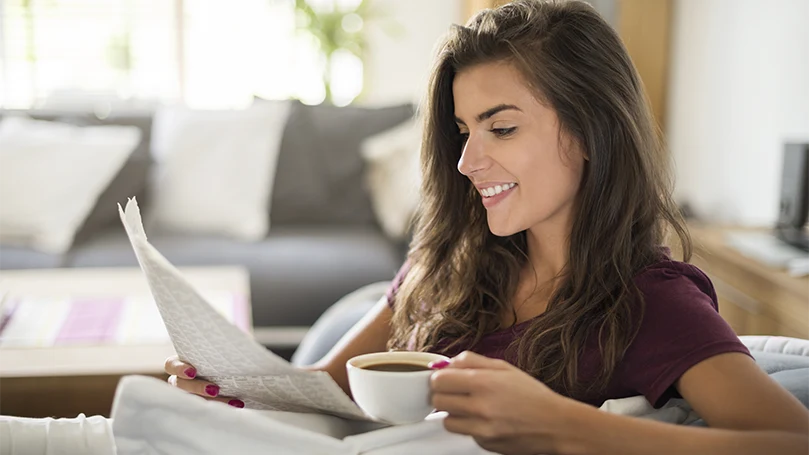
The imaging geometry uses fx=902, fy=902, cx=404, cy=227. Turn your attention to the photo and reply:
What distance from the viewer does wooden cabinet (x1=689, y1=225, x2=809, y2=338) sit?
78.6 inches

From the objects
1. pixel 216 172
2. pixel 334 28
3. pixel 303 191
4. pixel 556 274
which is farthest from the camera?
pixel 334 28

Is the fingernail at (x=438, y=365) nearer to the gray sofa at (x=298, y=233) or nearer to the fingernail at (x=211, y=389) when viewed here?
the fingernail at (x=211, y=389)

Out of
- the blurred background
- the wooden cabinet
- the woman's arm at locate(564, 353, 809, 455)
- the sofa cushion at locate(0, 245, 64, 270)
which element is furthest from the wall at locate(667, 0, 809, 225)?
the sofa cushion at locate(0, 245, 64, 270)

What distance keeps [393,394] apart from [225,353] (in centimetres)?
18

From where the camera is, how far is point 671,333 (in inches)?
43.1

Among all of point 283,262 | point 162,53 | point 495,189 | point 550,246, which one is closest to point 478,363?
point 495,189

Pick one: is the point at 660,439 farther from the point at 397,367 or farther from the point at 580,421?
the point at 397,367

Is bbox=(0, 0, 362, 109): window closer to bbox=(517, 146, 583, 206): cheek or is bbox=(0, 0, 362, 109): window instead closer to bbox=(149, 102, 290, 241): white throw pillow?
→ bbox=(149, 102, 290, 241): white throw pillow

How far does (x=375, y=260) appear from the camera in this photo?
126 inches

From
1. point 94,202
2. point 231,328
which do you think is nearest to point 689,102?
point 94,202

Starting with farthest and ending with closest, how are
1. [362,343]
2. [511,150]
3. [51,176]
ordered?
[51,176] < [362,343] < [511,150]

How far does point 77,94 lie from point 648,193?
15.2 ft

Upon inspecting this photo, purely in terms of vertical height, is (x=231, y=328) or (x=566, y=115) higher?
(x=566, y=115)

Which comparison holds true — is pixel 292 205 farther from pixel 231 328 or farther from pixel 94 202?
pixel 231 328
